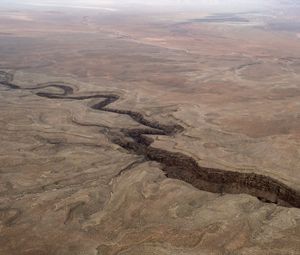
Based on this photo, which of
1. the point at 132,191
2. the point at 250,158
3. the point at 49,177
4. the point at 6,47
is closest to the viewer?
the point at 132,191

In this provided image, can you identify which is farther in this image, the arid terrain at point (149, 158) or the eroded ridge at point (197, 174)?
the eroded ridge at point (197, 174)

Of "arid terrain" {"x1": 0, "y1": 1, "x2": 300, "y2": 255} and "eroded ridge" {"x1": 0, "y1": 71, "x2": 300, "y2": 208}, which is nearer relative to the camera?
"arid terrain" {"x1": 0, "y1": 1, "x2": 300, "y2": 255}

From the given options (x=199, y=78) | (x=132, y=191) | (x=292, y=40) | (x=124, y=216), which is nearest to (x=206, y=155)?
(x=132, y=191)

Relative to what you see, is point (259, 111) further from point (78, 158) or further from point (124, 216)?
point (124, 216)

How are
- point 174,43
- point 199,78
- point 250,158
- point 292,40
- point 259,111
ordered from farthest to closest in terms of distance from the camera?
point 292,40 < point 174,43 < point 199,78 < point 259,111 < point 250,158

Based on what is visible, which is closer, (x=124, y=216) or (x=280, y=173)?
(x=124, y=216)

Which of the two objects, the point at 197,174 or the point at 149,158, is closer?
the point at 197,174
